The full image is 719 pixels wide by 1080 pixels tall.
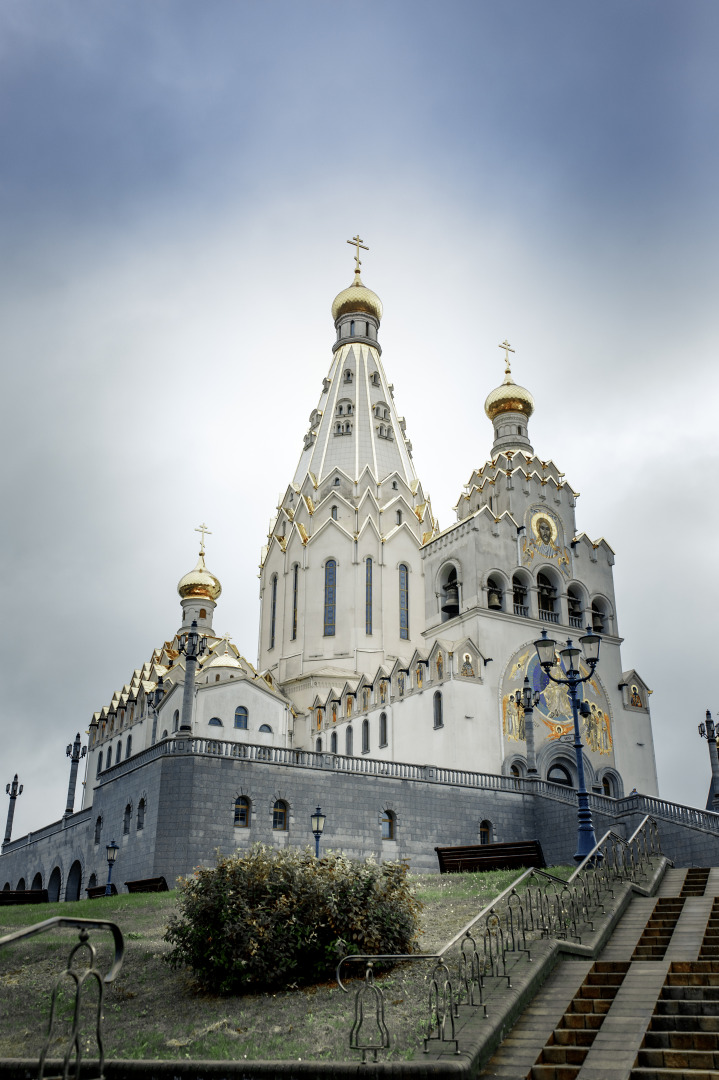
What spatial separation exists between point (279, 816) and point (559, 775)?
533 inches

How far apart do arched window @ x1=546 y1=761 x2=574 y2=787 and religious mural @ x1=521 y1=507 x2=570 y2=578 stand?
26.9 ft

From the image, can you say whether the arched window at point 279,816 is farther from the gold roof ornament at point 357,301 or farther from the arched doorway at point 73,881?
the gold roof ornament at point 357,301

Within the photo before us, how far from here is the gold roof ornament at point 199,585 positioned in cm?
5594

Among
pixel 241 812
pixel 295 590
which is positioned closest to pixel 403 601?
pixel 295 590

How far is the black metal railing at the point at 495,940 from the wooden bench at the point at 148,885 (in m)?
10.2

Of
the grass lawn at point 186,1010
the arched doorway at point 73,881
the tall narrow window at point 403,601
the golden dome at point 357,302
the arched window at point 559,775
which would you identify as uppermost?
the golden dome at point 357,302

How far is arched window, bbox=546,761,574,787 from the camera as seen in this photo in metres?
36.2

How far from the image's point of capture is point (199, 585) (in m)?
55.9

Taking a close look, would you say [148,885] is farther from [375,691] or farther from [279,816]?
[375,691]

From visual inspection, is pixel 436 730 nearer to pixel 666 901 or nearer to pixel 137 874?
pixel 137 874

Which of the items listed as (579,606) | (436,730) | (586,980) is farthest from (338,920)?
(579,606)

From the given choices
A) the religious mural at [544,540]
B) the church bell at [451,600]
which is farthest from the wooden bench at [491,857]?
the religious mural at [544,540]

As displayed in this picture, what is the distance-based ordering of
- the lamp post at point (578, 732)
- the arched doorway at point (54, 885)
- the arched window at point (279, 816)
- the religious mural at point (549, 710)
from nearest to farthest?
the lamp post at point (578, 732) < the arched window at point (279, 816) < the arched doorway at point (54, 885) < the religious mural at point (549, 710)

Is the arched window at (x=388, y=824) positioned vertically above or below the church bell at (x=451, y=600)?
below
